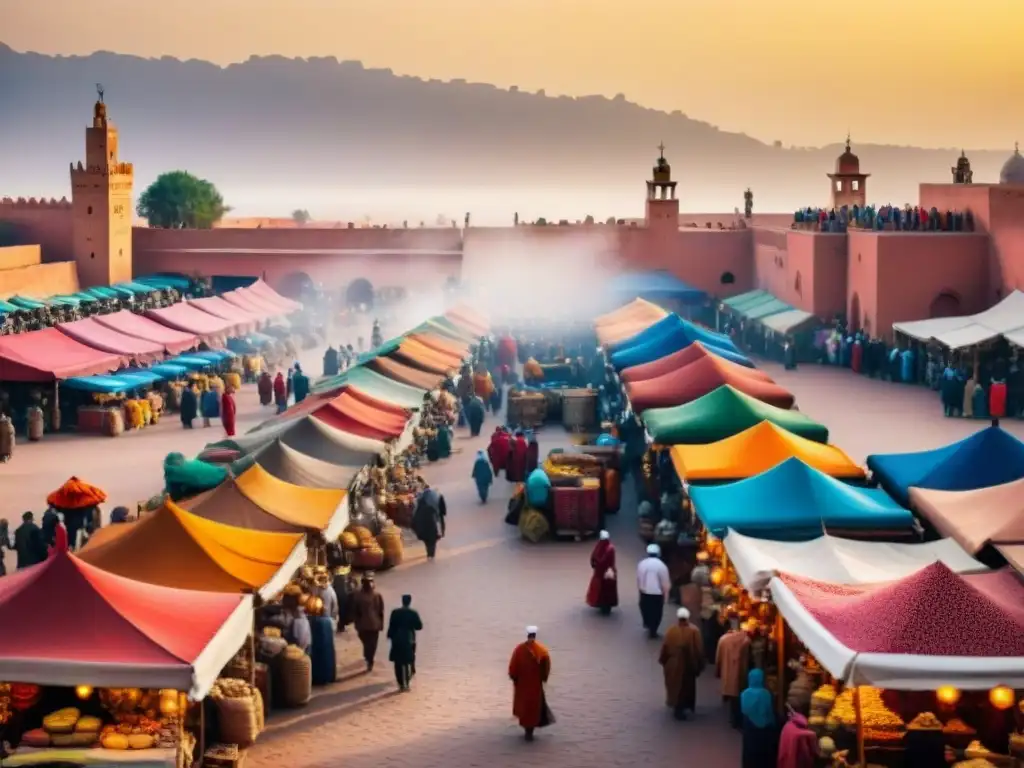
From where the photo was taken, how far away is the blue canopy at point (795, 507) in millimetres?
12281

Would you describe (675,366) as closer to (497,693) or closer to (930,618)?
(497,693)

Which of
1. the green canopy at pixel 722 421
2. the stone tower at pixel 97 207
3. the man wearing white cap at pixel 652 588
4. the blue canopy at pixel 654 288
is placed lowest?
the man wearing white cap at pixel 652 588

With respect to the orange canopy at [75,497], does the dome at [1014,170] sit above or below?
above

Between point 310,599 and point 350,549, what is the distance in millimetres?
2752

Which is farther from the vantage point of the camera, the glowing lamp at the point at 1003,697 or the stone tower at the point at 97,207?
the stone tower at the point at 97,207

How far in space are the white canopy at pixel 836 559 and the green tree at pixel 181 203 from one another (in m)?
56.6

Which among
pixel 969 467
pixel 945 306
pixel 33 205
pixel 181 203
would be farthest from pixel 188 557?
pixel 181 203

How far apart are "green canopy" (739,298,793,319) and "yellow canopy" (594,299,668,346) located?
7808 mm

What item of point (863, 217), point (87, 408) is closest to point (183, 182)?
point (863, 217)

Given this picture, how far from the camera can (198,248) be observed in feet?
157

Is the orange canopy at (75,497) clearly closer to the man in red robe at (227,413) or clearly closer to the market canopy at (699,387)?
Answer: the market canopy at (699,387)

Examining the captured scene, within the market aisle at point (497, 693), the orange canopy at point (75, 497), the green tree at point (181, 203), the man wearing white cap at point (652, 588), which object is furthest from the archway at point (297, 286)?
the man wearing white cap at point (652, 588)

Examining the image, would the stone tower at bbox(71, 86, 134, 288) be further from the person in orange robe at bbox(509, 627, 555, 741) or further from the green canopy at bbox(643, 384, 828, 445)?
the person in orange robe at bbox(509, 627, 555, 741)

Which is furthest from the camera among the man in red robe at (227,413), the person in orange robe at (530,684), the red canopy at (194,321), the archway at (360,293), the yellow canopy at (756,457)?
the archway at (360,293)
